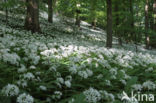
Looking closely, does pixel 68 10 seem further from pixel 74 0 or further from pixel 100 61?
pixel 100 61

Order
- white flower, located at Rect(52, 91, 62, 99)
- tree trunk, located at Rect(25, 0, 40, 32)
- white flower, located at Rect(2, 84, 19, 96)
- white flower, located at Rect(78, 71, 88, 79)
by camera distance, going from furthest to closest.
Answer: tree trunk, located at Rect(25, 0, 40, 32)
white flower, located at Rect(78, 71, 88, 79)
white flower, located at Rect(52, 91, 62, 99)
white flower, located at Rect(2, 84, 19, 96)

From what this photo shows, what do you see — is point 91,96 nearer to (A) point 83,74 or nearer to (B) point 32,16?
(A) point 83,74

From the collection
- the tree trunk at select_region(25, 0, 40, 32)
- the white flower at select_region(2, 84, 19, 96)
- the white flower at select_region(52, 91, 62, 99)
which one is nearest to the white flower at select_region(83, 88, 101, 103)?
the white flower at select_region(52, 91, 62, 99)

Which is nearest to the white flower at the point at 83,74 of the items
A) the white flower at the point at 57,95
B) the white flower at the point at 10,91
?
the white flower at the point at 57,95

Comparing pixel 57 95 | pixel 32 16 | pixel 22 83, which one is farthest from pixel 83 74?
pixel 32 16

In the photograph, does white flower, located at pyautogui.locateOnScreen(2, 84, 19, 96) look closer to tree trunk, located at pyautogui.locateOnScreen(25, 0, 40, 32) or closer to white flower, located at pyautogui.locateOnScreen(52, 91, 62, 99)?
white flower, located at pyautogui.locateOnScreen(52, 91, 62, 99)

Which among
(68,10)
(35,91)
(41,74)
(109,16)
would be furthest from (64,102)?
(68,10)

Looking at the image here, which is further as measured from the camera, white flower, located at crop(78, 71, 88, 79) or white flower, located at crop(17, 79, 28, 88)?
white flower, located at crop(78, 71, 88, 79)

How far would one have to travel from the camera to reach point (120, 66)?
659 cm

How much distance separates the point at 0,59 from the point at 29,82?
134cm

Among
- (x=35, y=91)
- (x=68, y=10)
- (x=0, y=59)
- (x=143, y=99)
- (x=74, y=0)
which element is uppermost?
(x=74, y=0)

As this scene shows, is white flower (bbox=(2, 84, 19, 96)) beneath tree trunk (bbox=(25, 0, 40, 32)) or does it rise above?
beneath

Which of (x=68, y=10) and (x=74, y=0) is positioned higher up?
(x=74, y=0)

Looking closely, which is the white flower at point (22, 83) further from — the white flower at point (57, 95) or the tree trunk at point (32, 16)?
the tree trunk at point (32, 16)
